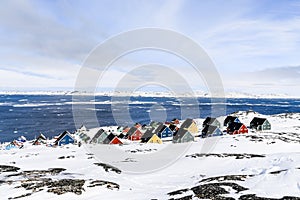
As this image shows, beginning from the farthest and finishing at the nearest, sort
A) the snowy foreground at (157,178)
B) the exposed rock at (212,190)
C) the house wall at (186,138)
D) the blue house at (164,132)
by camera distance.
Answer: the blue house at (164,132) → the house wall at (186,138) → the snowy foreground at (157,178) → the exposed rock at (212,190)

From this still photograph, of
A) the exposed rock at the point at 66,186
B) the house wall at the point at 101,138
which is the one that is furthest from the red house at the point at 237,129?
the exposed rock at the point at 66,186

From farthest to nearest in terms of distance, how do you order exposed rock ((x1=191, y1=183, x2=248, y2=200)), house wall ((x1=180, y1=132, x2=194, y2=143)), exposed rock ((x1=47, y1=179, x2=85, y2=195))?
house wall ((x1=180, y1=132, x2=194, y2=143))
exposed rock ((x1=47, y1=179, x2=85, y2=195))
exposed rock ((x1=191, y1=183, x2=248, y2=200))

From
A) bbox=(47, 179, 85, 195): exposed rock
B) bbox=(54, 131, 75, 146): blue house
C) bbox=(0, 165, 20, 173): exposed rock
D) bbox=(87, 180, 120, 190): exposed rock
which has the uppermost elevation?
bbox=(47, 179, 85, 195): exposed rock

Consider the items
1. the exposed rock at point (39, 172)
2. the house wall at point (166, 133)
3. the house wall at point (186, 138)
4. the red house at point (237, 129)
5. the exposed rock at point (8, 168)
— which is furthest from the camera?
the house wall at point (166, 133)

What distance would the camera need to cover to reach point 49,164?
1517 inches

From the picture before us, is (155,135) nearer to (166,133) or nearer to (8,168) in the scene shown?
(166,133)

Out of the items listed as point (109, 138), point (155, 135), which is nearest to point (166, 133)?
point (155, 135)

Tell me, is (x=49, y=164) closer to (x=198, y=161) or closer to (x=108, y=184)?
(x=108, y=184)

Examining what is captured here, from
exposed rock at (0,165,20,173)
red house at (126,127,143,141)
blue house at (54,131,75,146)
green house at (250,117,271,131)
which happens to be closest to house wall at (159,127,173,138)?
red house at (126,127,143,141)

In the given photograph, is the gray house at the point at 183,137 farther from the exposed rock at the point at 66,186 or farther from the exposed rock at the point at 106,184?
the exposed rock at the point at 66,186

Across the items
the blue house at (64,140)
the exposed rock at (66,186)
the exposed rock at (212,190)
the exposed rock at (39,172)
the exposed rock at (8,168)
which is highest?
the exposed rock at (212,190)

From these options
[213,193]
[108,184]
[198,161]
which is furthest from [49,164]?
[213,193]

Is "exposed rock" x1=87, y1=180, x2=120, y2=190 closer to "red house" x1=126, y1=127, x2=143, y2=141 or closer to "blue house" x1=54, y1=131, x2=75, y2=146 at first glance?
"blue house" x1=54, y1=131, x2=75, y2=146

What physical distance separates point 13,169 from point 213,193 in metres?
27.1
